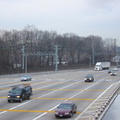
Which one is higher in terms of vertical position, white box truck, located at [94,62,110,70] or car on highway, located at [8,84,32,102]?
white box truck, located at [94,62,110,70]

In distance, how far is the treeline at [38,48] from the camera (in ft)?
340

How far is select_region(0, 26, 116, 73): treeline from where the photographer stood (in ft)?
340

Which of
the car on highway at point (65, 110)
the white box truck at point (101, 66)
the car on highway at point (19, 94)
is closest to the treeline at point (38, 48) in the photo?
the white box truck at point (101, 66)

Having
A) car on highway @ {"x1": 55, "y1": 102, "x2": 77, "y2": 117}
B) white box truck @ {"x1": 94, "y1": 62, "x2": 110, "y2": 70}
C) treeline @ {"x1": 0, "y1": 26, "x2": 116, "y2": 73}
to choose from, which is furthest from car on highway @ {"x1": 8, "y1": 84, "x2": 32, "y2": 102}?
white box truck @ {"x1": 94, "y1": 62, "x2": 110, "y2": 70}

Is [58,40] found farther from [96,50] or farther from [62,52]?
[96,50]

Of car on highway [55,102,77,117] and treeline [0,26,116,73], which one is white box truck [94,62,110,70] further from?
car on highway [55,102,77,117]

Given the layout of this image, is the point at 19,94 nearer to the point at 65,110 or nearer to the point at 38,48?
the point at 65,110

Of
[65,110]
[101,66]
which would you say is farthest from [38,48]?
[65,110]

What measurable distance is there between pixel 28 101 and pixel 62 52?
4401 inches

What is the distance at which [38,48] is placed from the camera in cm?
12338

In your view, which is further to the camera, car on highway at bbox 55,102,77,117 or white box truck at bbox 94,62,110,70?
white box truck at bbox 94,62,110,70

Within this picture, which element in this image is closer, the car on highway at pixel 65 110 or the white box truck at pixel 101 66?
the car on highway at pixel 65 110

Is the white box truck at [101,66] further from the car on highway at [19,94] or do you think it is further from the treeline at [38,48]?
the car on highway at [19,94]

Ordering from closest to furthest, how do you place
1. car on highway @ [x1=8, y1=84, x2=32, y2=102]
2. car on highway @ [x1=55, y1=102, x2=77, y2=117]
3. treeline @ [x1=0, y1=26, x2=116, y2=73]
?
car on highway @ [x1=55, y1=102, x2=77, y2=117], car on highway @ [x1=8, y1=84, x2=32, y2=102], treeline @ [x1=0, y1=26, x2=116, y2=73]
